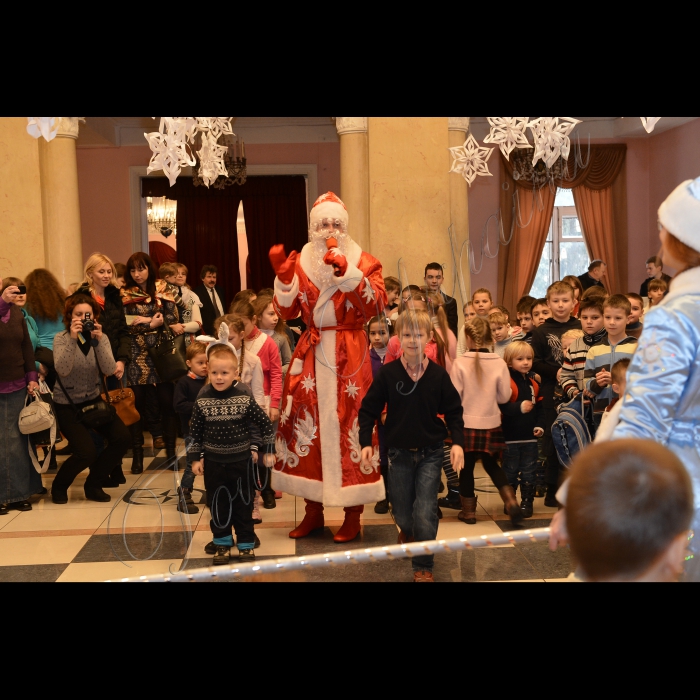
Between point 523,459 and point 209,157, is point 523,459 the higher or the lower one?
the lower one

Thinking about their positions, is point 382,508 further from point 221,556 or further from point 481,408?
point 221,556

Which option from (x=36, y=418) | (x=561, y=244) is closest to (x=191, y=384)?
(x=36, y=418)

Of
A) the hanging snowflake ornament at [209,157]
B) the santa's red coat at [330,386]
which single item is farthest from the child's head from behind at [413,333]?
the hanging snowflake ornament at [209,157]

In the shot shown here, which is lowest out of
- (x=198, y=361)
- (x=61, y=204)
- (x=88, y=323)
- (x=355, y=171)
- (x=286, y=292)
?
(x=198, y=361)

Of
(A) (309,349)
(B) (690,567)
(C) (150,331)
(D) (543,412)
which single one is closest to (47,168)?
(C) (150,331)

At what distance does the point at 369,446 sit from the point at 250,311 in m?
1.61

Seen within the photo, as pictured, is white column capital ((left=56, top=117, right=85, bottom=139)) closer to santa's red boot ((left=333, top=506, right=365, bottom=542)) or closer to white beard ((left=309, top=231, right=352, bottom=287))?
white beard ((left=309, top=231, right=352, bottom=287))

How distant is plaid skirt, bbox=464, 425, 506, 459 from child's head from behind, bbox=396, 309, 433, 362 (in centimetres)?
111

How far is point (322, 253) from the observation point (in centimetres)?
457

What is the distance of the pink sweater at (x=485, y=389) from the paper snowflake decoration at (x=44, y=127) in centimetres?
253

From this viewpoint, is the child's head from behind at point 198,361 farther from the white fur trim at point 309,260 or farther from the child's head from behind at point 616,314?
the child's head from behind at point 616,314

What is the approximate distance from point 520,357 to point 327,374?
1179mm

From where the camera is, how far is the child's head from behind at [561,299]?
5.20 m

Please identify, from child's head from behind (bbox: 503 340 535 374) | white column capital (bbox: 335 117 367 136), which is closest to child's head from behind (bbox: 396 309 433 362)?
child's head from behind (bbox: 503 340 535 374)
